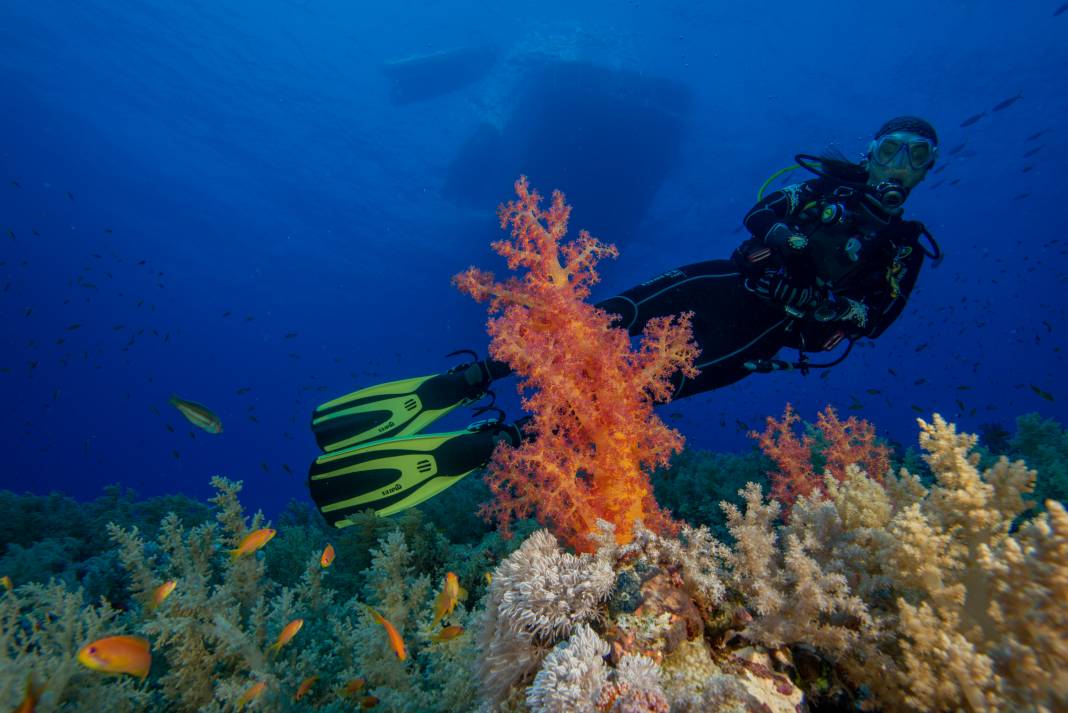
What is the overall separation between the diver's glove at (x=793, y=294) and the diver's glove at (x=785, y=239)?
0.34 m

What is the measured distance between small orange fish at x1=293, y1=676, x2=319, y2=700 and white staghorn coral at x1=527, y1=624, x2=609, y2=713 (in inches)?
85.9

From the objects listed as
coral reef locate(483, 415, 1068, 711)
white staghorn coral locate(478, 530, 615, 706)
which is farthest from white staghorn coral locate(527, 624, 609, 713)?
white staghorn coral locate(478, 530, 615, 706)

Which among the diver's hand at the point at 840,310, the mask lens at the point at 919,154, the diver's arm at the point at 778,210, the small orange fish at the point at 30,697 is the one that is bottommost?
the small orange fish at the point at 30,697

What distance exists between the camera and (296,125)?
33969 millimetres

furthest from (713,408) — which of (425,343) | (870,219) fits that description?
(870,219)

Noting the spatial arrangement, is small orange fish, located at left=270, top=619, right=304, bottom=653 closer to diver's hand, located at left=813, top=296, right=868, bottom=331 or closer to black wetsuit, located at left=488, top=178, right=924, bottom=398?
black wetsuit, located at left=488, top=178, right=924, bottom=398

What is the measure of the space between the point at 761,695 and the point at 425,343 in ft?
183

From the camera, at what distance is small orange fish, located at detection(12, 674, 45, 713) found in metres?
2.16

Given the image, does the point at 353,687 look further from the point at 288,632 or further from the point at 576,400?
the point at 576,400

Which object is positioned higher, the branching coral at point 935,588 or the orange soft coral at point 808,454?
the orange soft coral at point 808,454

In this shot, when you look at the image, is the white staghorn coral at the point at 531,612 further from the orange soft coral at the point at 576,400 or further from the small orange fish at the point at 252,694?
the small orange fish at the point at 252,694

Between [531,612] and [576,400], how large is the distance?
1523 mm

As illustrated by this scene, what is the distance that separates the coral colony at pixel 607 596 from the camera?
1431 millimetres

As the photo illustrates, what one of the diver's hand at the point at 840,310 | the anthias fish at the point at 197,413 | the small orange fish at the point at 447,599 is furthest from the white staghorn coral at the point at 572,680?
the anthias fish at the point at 197,413
